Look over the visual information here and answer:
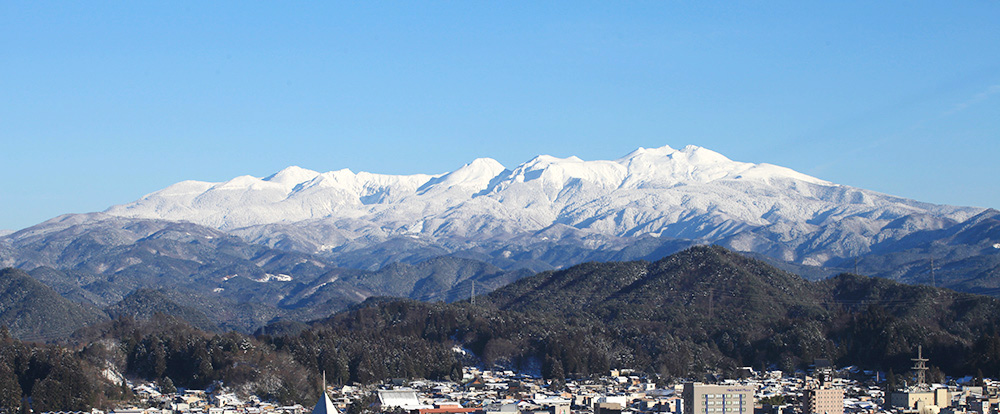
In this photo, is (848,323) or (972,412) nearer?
(972,412)

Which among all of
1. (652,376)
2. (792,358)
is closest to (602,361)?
(652,376)

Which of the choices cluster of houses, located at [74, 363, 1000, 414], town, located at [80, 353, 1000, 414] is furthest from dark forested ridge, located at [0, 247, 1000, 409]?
cluster of houses, located at [74, 363, 1000, 414]

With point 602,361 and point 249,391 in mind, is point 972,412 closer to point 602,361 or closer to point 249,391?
point 602,361

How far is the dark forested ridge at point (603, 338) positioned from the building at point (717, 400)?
34.5 meters

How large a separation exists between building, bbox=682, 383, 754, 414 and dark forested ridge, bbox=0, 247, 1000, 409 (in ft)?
113

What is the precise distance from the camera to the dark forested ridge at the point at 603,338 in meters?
117

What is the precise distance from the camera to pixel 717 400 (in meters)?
91.8

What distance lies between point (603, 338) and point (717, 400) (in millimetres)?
52067

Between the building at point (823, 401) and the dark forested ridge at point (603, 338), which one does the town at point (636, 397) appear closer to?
the building at point (823, 401)

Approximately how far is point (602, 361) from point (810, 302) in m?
48.3

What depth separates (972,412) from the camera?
9562cm

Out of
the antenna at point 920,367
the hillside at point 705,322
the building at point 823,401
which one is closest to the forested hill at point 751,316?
the hillside at point 705,322

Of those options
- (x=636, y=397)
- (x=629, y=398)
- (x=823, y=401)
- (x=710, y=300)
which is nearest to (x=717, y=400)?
(x=823, y=401)

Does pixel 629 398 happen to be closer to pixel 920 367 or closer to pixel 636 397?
pixel 636 397
